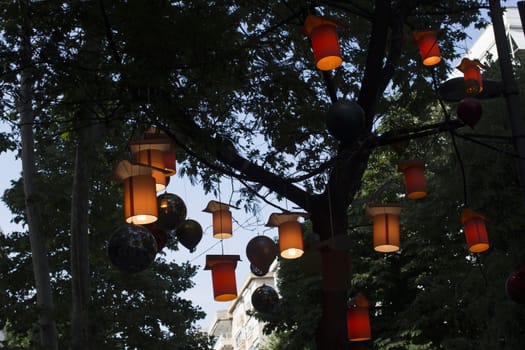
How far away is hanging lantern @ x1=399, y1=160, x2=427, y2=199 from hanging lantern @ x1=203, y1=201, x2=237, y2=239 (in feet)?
6.18

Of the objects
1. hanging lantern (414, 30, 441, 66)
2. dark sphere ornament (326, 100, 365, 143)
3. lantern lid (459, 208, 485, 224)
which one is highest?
hanging lantern (414, 30, 441, 66)

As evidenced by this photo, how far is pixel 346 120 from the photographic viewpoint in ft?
20.4

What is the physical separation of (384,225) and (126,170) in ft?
8.15

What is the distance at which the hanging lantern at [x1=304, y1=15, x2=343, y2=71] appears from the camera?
6.34m

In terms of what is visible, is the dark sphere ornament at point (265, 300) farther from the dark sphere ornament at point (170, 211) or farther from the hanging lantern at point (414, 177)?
the hanging lantern at point (414, 177)

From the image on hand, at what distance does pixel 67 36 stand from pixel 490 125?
1051 cm

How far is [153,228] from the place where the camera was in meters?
7.54

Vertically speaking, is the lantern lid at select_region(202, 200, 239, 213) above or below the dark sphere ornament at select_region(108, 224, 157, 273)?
above

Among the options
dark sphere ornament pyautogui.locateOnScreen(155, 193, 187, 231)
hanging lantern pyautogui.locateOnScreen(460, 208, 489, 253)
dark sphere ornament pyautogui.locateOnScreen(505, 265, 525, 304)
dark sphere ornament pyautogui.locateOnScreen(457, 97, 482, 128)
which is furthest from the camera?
hanging lantern pyautogui.locateOnScreen(460, 208, 489, 253)

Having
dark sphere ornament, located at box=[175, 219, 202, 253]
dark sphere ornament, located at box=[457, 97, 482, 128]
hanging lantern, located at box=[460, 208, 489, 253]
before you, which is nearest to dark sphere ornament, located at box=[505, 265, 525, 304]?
hanging lantern, located at box=[460, 208, 489, 253]

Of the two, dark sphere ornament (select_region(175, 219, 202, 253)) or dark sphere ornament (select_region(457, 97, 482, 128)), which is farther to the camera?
dark sphere ornament (select_region(175, 219, 202, 253))

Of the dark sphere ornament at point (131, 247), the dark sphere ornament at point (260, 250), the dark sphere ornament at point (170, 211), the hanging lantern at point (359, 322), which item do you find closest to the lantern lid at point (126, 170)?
the dark sphere ornament at point (131, 247)

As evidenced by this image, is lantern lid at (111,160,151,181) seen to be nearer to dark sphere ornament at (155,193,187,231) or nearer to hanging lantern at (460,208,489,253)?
dark sphere ornament at (155,193,187,231)

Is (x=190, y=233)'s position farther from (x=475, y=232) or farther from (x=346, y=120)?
(x=475, y=232)
